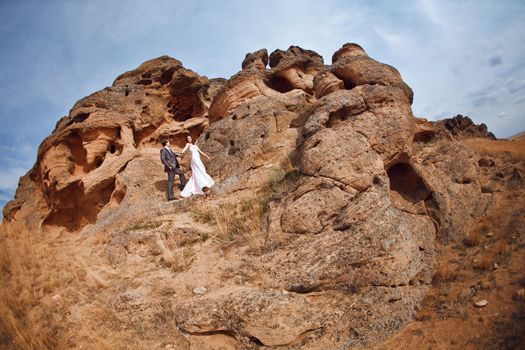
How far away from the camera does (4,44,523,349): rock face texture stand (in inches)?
167

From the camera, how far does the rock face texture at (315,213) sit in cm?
424

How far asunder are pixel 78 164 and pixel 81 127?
1857 mm

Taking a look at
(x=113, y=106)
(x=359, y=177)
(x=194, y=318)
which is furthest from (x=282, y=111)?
(x=113, y=106)

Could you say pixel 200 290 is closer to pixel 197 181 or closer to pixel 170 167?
pixel 197 181

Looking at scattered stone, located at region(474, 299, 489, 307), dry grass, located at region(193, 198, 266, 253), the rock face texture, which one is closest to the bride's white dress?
the rock face texture

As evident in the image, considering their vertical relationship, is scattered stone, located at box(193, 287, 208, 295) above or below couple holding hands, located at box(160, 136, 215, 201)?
below

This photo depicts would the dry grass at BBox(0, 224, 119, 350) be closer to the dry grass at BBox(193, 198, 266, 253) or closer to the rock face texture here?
the rock face texture

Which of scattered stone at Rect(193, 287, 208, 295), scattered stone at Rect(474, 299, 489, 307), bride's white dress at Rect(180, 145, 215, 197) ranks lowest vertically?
scattered stone at Rect(474, 299, 489, 307)

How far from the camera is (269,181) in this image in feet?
27.0

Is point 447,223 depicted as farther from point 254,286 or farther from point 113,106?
point 113,106

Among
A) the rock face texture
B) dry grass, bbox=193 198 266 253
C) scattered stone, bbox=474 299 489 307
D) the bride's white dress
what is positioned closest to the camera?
scattered stone, bbox=474 299 489 307

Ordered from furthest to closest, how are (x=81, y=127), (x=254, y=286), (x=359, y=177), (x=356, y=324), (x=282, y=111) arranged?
(x=81, y=127)
(x=282, y=111)
(x=359, y=177)
(x=254, y=286)
(x=356, y=324)

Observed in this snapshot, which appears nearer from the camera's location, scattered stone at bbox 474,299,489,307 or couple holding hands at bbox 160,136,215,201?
scattered stone at bbox 474,299,489,307

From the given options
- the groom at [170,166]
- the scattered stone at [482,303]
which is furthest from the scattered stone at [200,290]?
the groom at [170,166]
